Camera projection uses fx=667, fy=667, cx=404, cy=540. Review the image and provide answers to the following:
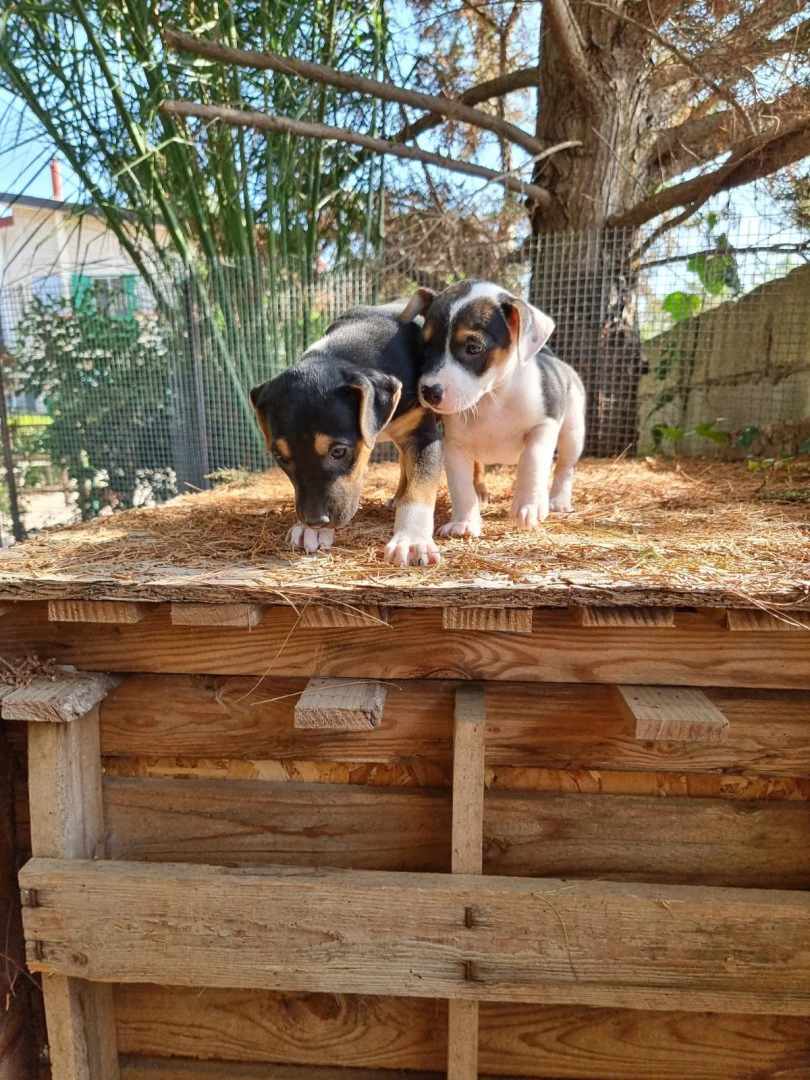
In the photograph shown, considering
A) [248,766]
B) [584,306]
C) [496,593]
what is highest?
[584,306]

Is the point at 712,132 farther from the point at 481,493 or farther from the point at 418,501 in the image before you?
the point at 418,501

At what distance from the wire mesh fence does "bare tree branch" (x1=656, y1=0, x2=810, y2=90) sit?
2.72 feet

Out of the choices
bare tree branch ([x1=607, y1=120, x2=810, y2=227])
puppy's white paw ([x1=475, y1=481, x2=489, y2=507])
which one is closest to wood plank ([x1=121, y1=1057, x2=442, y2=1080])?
puppy's white paw ([x1=475, y1=481, x2=489, y2=507])

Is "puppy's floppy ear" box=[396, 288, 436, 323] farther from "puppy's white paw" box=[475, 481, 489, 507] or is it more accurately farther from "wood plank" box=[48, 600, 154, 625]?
"wood plank" box=[48, 600, 154, 625]

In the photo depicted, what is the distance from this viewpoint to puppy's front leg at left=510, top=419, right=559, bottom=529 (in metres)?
2.37

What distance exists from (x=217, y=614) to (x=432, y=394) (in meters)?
0.94

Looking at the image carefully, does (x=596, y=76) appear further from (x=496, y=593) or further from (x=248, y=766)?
(x=248, y=766)

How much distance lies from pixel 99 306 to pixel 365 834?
5.51 metres

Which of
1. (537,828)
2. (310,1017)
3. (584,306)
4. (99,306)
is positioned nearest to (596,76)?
(584,306)

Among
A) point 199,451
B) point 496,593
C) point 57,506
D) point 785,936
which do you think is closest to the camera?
point 496,593

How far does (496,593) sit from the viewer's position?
150 centimetres

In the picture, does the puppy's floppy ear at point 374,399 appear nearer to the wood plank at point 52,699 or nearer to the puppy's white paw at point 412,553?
the puppy's white paw at point 412,553

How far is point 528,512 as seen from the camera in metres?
2.33

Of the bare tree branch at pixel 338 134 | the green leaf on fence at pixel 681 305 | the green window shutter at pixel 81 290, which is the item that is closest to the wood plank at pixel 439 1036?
the bare tree branch at pixel 338 134
